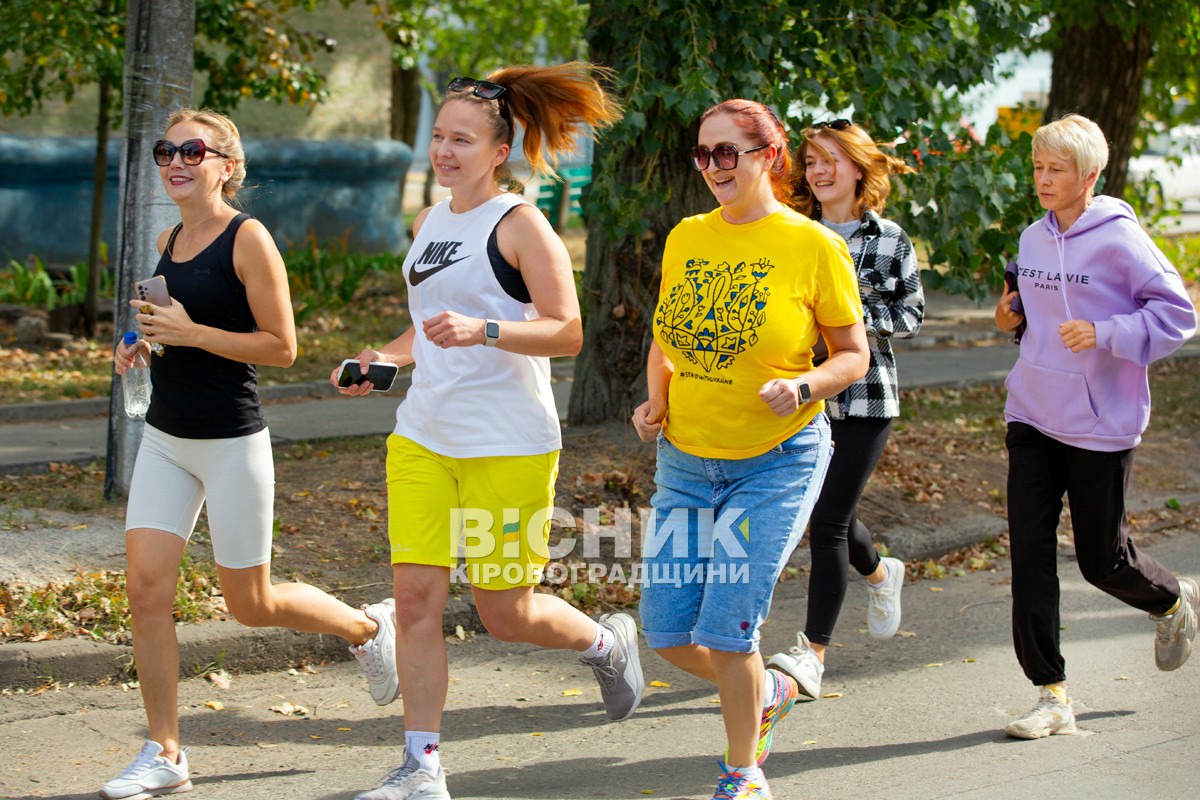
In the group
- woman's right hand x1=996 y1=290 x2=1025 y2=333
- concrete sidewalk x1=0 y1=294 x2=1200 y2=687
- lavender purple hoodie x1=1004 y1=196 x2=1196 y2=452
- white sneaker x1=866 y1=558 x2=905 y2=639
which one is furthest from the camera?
white sneaker x1=866 y1=558 x2=905 y2=639

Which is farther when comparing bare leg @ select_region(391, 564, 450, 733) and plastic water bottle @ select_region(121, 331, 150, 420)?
plastic water bottle @ select_region(121, 331, 150, 420)

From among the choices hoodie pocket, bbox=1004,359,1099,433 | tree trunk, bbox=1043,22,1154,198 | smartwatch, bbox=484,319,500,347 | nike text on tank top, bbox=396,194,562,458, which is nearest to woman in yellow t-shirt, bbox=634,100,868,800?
nike text on tank top, bbox=396,194,562,458

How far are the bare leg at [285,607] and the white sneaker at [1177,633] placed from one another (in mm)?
2755

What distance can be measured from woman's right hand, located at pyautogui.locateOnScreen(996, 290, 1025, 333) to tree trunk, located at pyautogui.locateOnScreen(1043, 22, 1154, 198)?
970 centimetres

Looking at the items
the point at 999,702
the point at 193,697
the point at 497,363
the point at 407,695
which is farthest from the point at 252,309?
the point at 999,702

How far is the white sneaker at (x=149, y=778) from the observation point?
3.99m

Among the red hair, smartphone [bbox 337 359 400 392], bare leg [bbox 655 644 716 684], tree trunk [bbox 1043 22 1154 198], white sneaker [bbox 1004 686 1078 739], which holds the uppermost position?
tree trunk [bbox 1043 22 1154 198]

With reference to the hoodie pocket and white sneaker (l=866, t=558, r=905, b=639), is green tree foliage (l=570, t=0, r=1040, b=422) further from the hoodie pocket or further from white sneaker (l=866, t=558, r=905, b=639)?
the hoodie pocket

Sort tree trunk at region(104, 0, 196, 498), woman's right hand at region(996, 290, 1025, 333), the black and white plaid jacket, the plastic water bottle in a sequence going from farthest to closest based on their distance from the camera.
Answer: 1. tree trunk at region(104, 0, 196, 498)
2. the black and white plaid jacket
3. woman's right hand at region(996, 290, 1025, 333)
4. the plastic water bottle

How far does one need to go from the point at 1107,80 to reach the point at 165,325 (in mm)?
12219

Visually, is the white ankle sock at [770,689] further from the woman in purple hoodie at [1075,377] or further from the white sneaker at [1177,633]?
the white sneaker at [1177,633]

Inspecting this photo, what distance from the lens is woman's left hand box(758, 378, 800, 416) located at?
12.3ft

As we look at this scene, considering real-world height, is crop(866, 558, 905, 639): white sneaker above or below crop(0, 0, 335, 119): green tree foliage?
below

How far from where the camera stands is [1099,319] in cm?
461
